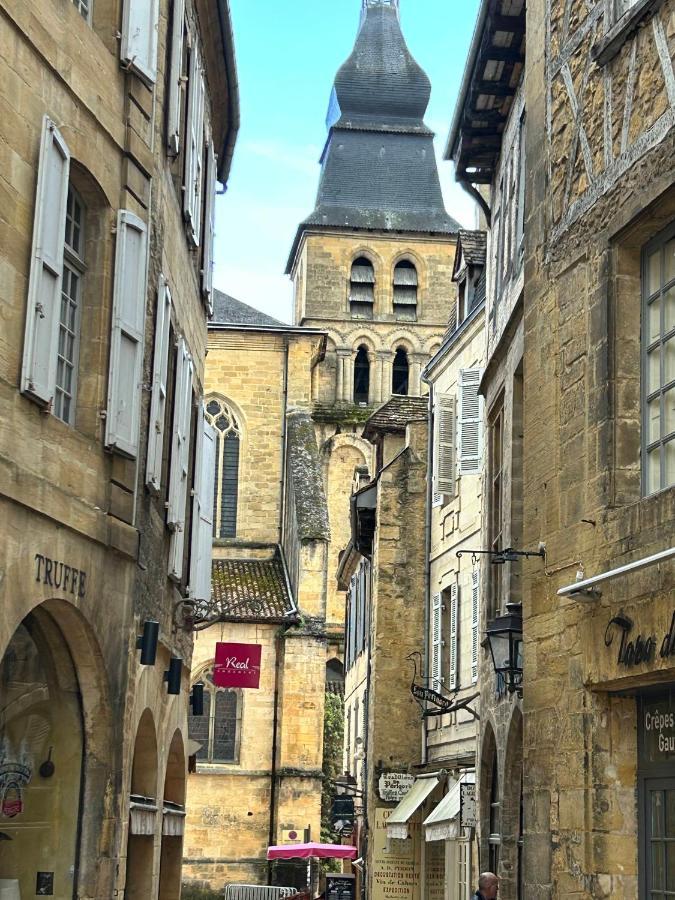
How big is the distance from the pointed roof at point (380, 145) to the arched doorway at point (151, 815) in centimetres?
4120

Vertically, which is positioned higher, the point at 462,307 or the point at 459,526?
the point at 462,307

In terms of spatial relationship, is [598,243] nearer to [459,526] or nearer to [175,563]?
[175,563]

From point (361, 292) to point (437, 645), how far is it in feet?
105

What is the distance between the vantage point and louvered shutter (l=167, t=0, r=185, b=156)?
13.5m

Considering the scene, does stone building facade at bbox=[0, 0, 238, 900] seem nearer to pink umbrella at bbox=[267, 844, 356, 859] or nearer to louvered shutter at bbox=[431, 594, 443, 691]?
louvered shutter at bbox=[431, 594, 443, 691]

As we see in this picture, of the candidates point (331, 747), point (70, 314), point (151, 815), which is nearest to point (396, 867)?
point (151, 815)

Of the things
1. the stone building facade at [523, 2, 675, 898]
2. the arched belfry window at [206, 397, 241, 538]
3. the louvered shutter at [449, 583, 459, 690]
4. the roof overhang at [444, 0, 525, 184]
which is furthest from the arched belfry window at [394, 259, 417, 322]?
the stone building facade at [523, 2, 675, 898]

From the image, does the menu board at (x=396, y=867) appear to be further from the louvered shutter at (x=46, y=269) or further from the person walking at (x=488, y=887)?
the louvered shutter at (x=46, y=269)

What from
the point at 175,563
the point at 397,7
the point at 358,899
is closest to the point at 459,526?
the point at 175,563

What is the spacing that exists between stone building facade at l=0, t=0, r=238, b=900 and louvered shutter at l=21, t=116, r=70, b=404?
0.02m

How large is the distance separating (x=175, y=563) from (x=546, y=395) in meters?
5.91

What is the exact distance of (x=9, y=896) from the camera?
34.6ft

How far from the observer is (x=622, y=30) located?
348 inches

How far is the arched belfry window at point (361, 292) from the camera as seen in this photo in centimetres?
5362
